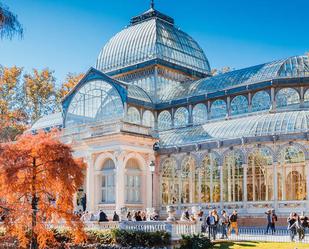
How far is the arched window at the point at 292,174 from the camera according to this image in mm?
35281

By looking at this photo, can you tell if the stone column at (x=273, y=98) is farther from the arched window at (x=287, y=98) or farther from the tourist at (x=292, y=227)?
the tourist at (x=292, y=227)

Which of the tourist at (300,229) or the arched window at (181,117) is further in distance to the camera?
the arched window at (181,117)

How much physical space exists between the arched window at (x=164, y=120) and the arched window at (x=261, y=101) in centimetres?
805

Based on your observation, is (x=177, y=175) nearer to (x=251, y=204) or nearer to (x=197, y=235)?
(x=251, y=204)

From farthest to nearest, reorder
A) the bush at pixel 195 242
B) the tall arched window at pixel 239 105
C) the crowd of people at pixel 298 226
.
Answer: the tall arched window at pixel 239 105 < the crowd of people at pixel 298 226 < the bush at pixel 195 242

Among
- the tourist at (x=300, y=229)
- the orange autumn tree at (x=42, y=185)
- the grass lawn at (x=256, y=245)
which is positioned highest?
the orange autumn tree at (x=42, y=185)

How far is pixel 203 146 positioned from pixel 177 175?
343 centimetres

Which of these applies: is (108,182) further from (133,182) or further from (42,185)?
(42,185)

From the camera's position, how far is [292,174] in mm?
36656

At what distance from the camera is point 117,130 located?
39.4m

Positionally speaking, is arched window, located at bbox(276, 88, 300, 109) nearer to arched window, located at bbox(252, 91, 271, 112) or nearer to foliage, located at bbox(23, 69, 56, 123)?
arched window, located at bbox(252, 91, 271, 112)

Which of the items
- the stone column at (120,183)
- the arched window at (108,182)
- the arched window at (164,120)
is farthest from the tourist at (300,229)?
the arched window at (164,120)

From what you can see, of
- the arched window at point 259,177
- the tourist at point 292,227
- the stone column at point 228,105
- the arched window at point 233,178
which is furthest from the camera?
the stone column at point 228,105

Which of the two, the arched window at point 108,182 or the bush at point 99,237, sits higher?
the arched window at point 108,182
